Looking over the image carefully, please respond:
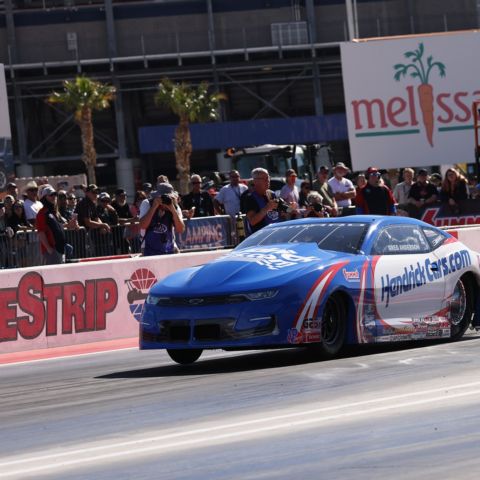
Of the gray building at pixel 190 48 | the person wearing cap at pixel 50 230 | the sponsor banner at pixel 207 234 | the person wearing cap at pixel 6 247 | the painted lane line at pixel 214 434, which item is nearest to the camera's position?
the painted lane line at pixel 214 434

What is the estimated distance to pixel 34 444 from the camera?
8531 millimetres

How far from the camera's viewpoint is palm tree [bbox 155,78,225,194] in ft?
208

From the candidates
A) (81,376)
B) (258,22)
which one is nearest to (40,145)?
(258,22)

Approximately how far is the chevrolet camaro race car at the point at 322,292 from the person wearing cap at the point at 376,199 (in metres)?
7.19

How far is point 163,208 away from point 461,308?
473 centimetres

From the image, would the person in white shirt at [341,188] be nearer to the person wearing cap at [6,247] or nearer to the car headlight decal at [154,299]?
the person wearing cap at [6,247]

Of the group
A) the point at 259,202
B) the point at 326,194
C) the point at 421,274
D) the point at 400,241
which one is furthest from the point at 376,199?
the point at 421,274

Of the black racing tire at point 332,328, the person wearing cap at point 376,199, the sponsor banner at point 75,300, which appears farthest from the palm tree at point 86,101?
the black racing tire at point 332,328

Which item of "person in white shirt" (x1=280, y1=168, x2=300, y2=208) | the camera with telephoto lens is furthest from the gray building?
the camera with telephoto lens

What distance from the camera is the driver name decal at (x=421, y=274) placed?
12.8 metres

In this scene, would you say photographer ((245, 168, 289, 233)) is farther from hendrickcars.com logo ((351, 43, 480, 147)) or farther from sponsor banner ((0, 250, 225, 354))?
hendrickcars.com logo ((351, 43, 480, 147))

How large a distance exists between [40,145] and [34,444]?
195 ft

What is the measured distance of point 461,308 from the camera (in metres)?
13.7

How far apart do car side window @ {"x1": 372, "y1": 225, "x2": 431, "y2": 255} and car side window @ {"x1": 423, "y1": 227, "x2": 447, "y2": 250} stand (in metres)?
0.07
